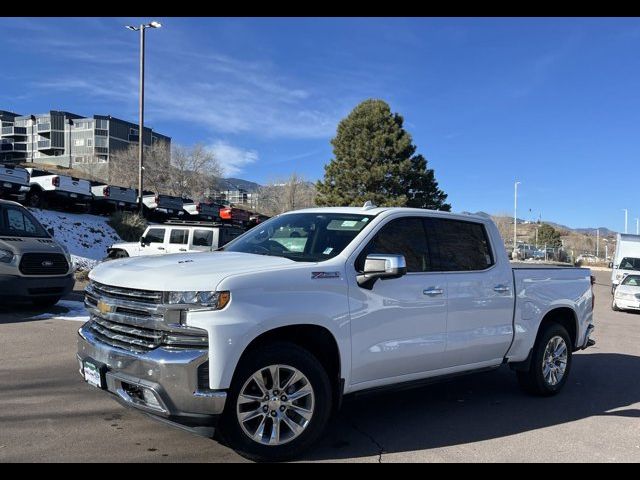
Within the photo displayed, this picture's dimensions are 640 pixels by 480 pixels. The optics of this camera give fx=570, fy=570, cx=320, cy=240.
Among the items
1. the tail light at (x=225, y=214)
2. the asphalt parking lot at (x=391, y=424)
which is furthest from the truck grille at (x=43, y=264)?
the tail light at (x=225, y=214)

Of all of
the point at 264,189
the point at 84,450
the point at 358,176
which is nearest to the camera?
the point at 84,450

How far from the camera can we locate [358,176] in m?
36.8

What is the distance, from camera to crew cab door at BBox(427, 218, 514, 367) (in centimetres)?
530

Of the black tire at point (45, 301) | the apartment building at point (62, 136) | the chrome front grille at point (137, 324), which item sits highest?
the apartment building at point (62, 136)

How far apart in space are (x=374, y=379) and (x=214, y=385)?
1470 mm

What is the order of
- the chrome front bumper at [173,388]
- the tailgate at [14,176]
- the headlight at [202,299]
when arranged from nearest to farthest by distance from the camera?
the chrome front bumper at [173,388] → the headlight at [202,299] → the tailgate at [14,176]

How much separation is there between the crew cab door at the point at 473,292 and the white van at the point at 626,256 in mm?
19867

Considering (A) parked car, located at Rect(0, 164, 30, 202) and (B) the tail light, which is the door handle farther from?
(B) the tail light

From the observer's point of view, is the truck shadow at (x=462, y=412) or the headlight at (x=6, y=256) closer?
the truck shadow at (x=462, y=412)

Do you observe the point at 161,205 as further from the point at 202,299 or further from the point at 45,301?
the point at 202,299

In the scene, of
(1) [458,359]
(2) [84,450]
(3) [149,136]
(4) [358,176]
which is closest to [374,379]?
(1) [458,359]

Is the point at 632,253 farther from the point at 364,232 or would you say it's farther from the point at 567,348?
the point at 364,232

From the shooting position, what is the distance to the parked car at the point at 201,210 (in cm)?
3144

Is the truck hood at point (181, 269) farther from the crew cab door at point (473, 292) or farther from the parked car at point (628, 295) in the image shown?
the parked car at point (628, 295)
